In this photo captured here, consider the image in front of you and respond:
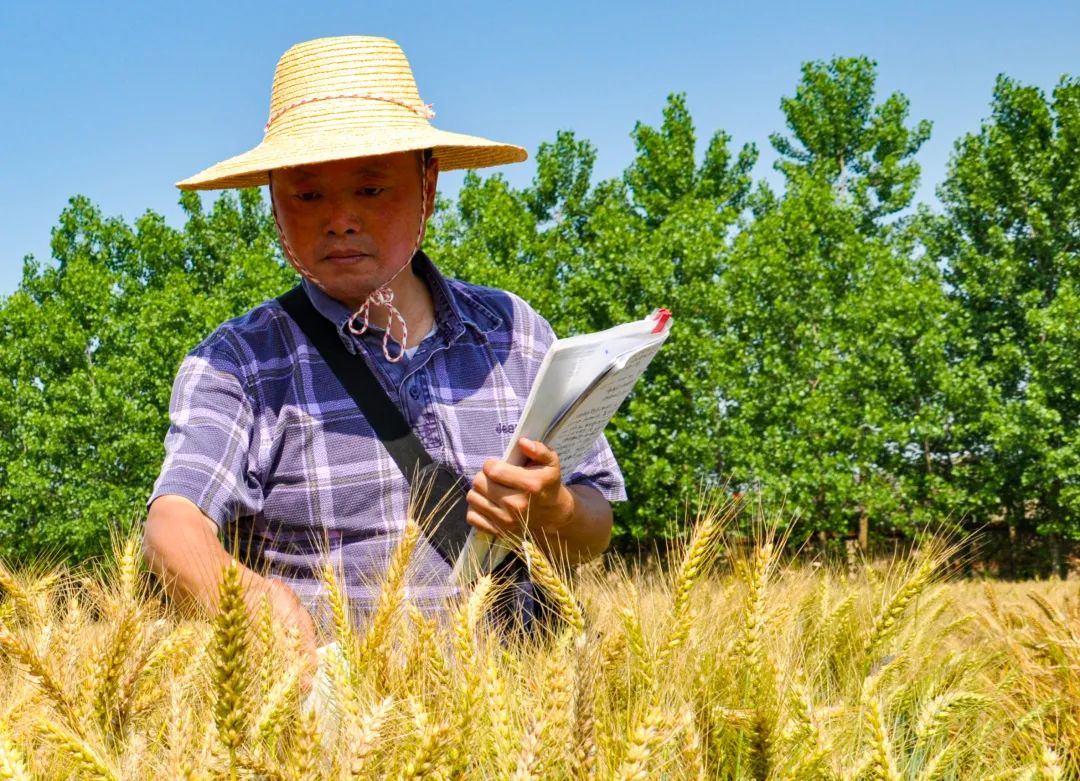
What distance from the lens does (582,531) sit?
2.63 metres

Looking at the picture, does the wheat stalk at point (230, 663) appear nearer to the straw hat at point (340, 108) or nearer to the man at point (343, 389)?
the man at point (343, 389)

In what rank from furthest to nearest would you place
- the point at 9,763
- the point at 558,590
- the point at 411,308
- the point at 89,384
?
the point at 89,384 < the point at 411,308 < the point at 558,590 < the point at 9,763

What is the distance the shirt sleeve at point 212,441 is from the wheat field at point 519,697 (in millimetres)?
239

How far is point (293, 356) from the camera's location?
2.76m

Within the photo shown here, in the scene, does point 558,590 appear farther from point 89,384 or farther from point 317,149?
point 89,384

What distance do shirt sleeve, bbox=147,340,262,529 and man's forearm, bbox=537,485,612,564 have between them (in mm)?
728

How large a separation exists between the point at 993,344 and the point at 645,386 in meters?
9.45

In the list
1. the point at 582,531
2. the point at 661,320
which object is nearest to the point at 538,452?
the point at 661,320

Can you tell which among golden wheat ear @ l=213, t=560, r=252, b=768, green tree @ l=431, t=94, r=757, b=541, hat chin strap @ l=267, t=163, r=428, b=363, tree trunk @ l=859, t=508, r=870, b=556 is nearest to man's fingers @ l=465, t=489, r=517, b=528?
hat chin strap @ l=267, t=163, r=428, b=363

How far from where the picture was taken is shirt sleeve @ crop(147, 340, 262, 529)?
2.33m

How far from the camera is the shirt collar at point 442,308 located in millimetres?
2801

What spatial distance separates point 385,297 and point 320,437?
0.41 meters

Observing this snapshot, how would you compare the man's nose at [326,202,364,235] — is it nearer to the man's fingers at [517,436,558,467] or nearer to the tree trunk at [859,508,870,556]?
the man's fingers at [517,436,558,467]

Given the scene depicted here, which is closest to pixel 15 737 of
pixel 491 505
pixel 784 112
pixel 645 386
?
pixel 491 505
